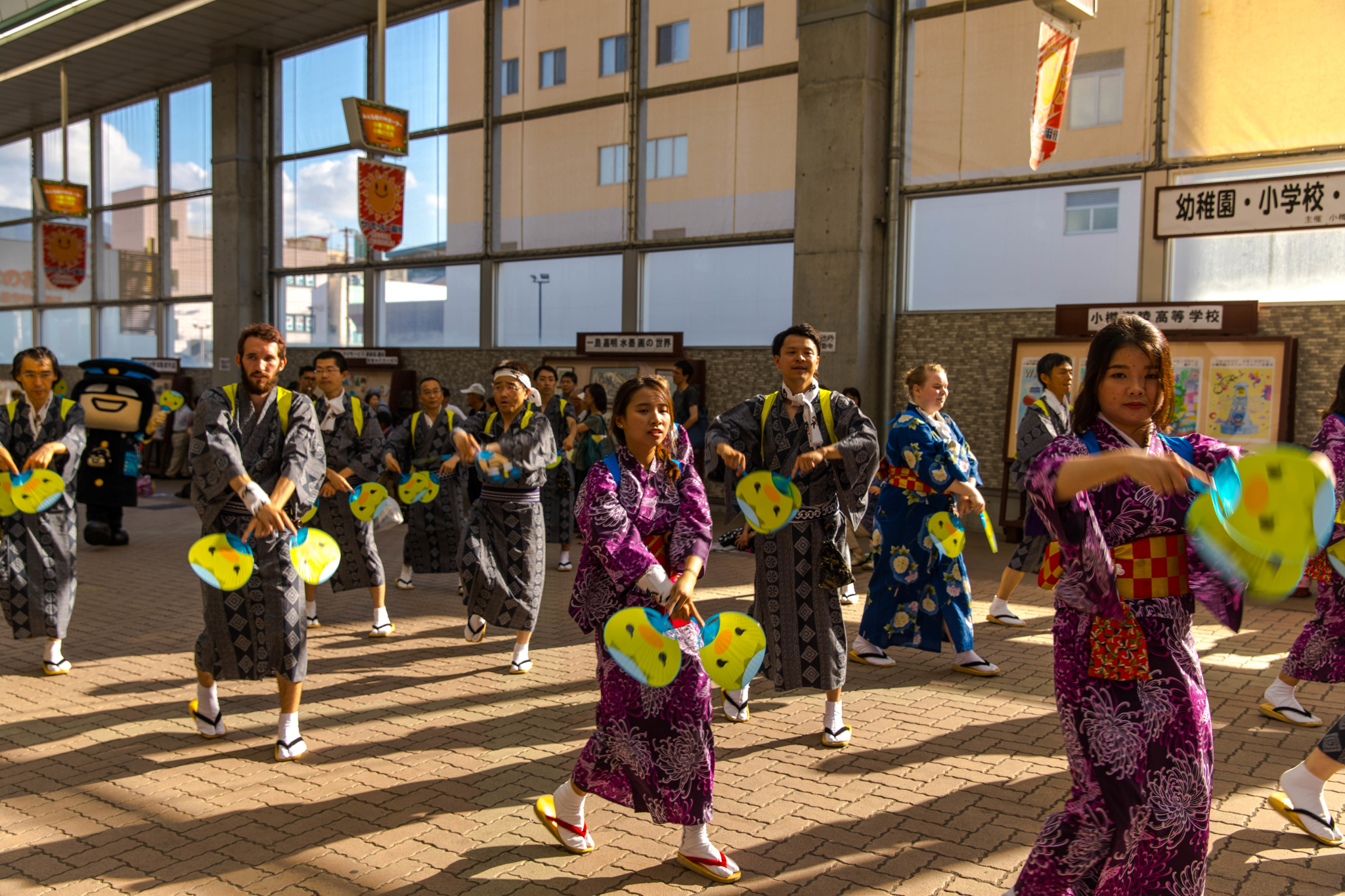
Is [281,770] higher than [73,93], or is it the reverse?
[73,93]

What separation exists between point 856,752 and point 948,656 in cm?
188

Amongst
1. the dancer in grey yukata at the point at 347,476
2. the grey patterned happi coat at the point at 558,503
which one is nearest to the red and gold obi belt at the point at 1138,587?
the dancer in grey yukata at the point at 347,476

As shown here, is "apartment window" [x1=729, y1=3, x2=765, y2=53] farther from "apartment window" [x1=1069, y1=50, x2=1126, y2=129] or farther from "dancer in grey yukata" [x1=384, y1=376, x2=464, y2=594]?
"dancer in grey yukata" [x1=384, y1=376, x2=464, y2=594]

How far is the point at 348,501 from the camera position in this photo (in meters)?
6.83

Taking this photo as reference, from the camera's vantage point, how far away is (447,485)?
7.90 metres

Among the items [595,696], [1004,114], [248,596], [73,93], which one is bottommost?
[595,696]

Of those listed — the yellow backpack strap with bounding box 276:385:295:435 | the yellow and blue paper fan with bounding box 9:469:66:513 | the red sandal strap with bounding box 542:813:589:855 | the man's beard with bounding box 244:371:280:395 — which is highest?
the man's beard with bounding box 244:371:280:395

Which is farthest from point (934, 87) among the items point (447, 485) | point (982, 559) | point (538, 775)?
point (538, 775)

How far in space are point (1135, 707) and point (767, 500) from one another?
1.90 meters

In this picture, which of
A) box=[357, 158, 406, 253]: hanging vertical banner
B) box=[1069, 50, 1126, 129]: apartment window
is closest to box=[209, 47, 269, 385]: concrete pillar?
box=[357, 158, 406, 253]: hanging vertical banner

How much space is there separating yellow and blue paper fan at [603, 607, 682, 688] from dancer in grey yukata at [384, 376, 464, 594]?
4.23 m

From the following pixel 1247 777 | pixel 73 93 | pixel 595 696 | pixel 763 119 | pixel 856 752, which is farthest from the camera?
pixel 73 93

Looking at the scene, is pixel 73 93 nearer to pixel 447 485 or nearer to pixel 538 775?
pixel 447 485

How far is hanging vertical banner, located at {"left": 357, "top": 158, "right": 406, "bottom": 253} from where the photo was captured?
43.0 ft
